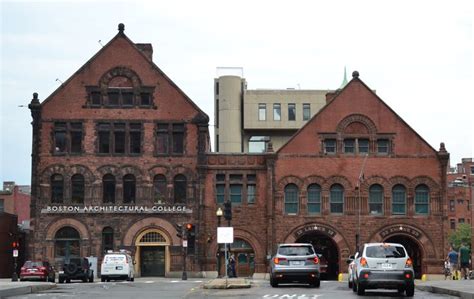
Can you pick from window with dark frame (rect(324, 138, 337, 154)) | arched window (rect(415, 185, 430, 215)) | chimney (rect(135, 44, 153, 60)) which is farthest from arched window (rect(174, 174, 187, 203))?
arched window (rect(415, 185, 430, 215))

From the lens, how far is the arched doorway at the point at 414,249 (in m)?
65.4

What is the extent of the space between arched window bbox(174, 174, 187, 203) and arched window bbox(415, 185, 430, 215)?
1663cm

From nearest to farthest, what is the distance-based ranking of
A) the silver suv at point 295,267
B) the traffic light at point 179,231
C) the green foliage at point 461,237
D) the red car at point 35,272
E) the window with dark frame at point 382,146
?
the silver suv at point 295,267
the red car at point 35,272
the traffic light at point 179,231
the window with dark frame at point 382,146
the green foliage at point 461,237

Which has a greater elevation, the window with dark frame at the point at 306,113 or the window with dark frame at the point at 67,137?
the window with dark frame at the point at 306,113

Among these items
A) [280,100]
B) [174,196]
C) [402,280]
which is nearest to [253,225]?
[174,196]

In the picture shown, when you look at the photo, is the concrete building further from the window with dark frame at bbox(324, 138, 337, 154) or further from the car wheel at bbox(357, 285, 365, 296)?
the car wheel at bbox(357, 285, 365, 296)

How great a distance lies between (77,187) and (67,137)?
3.63m

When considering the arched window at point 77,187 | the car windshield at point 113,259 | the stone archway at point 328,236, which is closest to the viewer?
the car windshield at point 113,259

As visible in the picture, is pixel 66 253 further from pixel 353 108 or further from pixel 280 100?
pixel 280 100

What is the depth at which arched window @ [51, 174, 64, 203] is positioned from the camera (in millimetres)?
65312

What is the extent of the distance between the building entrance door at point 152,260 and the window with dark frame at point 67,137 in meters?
8.60

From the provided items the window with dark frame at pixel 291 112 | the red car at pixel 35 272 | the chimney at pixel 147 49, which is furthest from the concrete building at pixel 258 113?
the red car at pixel 35 272

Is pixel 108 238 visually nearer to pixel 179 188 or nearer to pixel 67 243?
pixel 67 243

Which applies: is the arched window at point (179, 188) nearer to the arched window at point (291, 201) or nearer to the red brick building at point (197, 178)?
the red brick building at point (197, 178)
